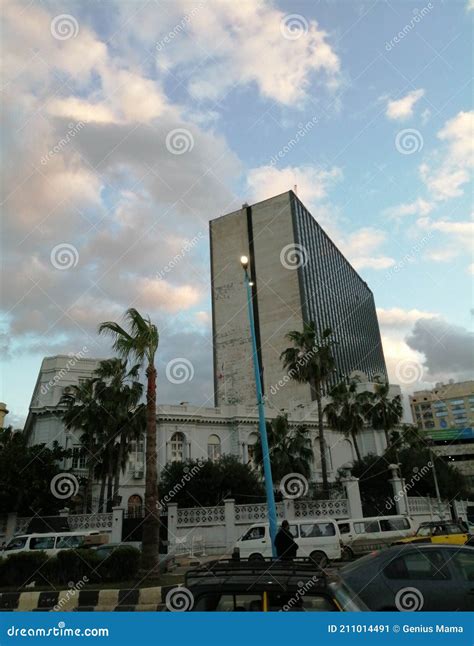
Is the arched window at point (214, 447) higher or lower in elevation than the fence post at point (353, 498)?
higher

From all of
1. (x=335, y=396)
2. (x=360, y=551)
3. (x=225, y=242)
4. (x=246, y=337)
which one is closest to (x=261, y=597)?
(x=360, y=551)

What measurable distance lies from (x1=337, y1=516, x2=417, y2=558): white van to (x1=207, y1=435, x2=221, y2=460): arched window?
87.0ft

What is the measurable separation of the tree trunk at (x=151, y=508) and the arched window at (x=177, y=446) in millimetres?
28022

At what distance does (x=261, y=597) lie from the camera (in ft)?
11.8

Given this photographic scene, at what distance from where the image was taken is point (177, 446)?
42.3 metres

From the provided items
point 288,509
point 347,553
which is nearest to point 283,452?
point 288,509

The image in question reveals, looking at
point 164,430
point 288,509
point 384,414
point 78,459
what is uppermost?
point 164,430

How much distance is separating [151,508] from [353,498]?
1306cm

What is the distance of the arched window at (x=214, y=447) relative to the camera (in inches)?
1706

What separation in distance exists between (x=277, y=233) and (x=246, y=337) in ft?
63.9

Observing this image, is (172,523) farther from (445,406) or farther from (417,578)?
(445,406)

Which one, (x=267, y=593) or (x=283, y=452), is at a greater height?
(x=283, y=452)

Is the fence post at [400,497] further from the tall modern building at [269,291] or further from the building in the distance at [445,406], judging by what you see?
the building in the distance at [445,406]

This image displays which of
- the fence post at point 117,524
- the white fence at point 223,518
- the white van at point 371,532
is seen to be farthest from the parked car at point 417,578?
the fence post at point 117,524
